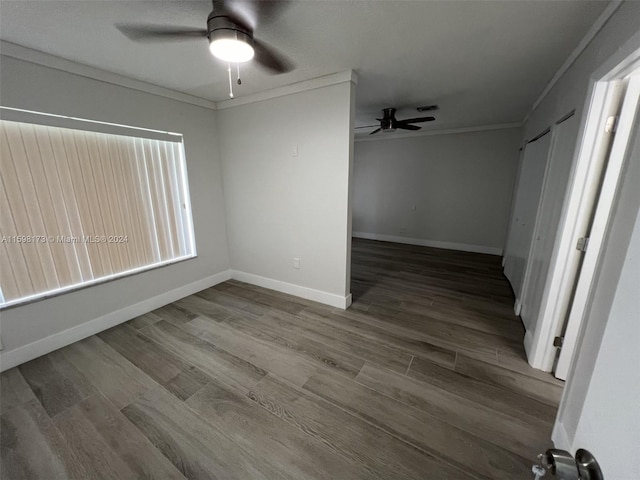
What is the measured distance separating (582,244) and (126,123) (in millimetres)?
3887

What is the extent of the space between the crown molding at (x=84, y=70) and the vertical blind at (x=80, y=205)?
47 centimetres

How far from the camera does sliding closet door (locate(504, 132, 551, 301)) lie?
2.57 m

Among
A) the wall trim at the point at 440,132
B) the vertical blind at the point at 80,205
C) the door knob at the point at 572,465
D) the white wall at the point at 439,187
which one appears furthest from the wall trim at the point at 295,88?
the white wall at the point at 439,187

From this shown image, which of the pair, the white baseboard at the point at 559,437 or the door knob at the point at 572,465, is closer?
the door knob at the point at 572,465

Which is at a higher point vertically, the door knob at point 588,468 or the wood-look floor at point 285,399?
the door knob at point 588,468

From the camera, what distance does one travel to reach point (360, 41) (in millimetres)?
1777

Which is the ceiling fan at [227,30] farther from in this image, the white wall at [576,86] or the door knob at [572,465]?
the door knob at [572,465]

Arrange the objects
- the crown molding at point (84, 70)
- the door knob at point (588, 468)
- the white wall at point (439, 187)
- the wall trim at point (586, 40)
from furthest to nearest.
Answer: the white wall at point (439, 187)
the crown molding at point (84, 70)
the wall trim at point (586, 40)
the door knob at point (588, 468)

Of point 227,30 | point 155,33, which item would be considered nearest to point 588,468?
point 227,30

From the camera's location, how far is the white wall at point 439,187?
4574 mm

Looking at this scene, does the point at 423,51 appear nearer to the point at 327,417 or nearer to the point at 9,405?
the point at 327,417

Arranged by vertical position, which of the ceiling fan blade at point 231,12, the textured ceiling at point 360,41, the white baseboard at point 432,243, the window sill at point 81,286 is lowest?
the white baseboard at point 432,243

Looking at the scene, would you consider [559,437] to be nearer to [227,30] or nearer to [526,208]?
[526,208]

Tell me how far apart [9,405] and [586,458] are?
2.88 meters
